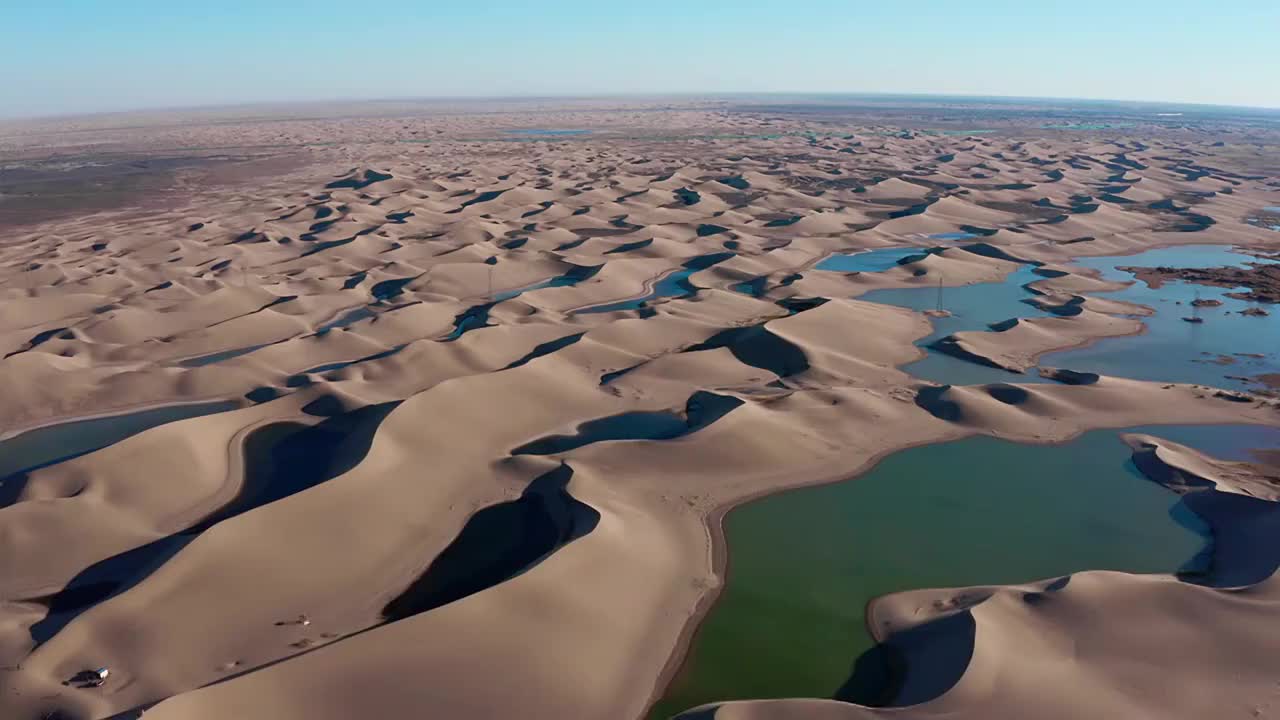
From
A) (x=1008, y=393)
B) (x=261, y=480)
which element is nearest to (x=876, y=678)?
(x=1008, y=393)

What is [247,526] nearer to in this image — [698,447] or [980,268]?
[698,447]

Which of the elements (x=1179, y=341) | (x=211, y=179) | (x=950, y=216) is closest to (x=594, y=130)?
(x=211, y=179)

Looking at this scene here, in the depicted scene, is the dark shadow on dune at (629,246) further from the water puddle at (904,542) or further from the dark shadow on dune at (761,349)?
the water puddle at (904,542)

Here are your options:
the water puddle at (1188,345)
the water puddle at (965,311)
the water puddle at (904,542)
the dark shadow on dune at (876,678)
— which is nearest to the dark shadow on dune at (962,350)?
the water puddle at (965,311)

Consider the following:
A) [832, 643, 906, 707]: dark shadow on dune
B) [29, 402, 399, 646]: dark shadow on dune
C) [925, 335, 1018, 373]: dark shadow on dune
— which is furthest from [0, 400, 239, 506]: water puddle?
[925, 335, 1018, 373]: dark shadow on dune

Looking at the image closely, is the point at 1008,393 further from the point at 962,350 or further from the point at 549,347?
the point at 549,347

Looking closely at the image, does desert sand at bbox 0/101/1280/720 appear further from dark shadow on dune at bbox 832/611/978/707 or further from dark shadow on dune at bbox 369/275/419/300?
dark shadow on dune at bbox 369/275/419/300
